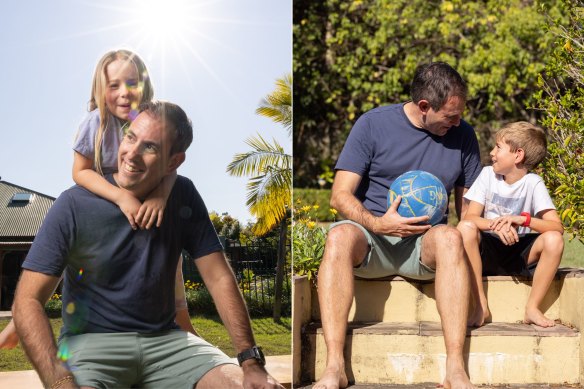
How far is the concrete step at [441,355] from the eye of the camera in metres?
3.97

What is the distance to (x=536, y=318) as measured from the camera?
4121mm

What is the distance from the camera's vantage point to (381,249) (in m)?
4.11

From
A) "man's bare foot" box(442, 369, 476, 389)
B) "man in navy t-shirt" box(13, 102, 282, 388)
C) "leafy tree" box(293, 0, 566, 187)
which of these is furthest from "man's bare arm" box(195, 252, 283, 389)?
"leafy tree" box(293, 0, 566, 187)

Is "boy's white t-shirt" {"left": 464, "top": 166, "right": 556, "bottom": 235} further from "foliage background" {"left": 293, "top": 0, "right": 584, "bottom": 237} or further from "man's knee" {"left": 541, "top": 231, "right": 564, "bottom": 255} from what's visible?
"foliage background" {"left": 293, "top": 0, "right": 584, "bottom": 237}

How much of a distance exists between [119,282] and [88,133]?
0.60m

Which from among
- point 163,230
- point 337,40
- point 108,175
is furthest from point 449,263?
point 337,40

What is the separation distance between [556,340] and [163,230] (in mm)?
1944

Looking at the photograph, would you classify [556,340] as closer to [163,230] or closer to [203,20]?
[163,230]

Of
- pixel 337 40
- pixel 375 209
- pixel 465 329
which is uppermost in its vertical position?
pixel 337 40

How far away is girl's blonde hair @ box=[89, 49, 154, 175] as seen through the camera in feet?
10.9

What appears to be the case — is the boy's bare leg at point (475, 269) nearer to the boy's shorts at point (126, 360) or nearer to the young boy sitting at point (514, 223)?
the young boy sitting at point (514, 223)

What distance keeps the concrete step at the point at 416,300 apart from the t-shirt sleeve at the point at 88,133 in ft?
4.87

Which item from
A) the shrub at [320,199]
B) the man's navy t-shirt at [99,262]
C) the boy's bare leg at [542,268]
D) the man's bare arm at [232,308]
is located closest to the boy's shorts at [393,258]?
the boy's bare leg at [542,268]

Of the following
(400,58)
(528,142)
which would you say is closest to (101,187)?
(528,142)
